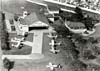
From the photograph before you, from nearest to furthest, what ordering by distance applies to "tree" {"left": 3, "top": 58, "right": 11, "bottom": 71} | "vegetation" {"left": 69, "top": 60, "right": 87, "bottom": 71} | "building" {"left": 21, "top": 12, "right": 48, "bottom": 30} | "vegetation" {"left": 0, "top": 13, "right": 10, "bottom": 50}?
1. "vegetation" {"left": 69, "top": 60, "right": 87, "bottom": 71}
2. "tree" {"left": 3, "top": 58, "right": 11, "bottom": 71}
3. "vegetation" {"left": 0, "top": 13, "right": 10, "bottom": 50}
4. "building" {"left": 21, "top": 12, "right": 48, "bottom": 30}

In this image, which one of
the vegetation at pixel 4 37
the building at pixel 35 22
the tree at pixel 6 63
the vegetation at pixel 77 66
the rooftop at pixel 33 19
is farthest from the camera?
the rooftop at pixel 33 19

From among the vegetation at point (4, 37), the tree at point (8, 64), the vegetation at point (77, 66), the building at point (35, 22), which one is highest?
the building at point (35, 22)

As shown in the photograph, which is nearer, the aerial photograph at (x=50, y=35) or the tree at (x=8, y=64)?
the tree at (x=8, y=64)

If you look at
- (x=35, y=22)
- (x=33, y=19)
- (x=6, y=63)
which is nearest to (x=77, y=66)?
(x=6, y=63)

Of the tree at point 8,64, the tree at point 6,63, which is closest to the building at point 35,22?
the tree at point 8,64

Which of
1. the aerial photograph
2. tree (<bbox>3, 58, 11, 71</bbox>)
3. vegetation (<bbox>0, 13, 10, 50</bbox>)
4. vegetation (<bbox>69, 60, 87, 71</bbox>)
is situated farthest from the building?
vegetation (<bbox>69, 60, 87, 71</bbox>)

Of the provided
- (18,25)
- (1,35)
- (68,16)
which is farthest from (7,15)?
(68,16)

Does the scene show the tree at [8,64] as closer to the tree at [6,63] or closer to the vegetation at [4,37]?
the tree at [6,63]

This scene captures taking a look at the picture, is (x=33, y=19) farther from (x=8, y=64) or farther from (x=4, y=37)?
(x=8, y=64)

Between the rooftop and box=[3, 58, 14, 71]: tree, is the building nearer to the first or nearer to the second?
the rooftop
